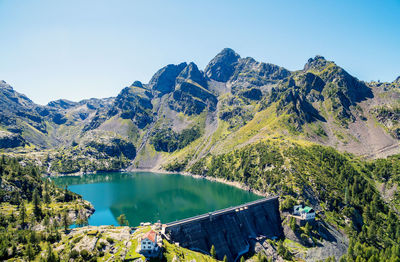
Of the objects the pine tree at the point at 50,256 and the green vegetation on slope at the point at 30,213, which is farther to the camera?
the green vegetation on slope at the point at 30,213

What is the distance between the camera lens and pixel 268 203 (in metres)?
130

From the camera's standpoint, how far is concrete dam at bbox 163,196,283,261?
8813 centimetres

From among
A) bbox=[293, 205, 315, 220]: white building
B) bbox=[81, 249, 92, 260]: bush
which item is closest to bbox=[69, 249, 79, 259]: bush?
bbox=[81, 249, 92, 260]: bush

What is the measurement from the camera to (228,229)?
102 metres

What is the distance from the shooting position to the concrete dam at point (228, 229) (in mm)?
88131

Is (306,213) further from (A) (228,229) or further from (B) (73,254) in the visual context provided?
(B) (73,254)

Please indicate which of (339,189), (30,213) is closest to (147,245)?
(30,213)

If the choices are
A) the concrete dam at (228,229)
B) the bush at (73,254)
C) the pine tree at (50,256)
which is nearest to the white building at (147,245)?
the concrete dam at (228,229)

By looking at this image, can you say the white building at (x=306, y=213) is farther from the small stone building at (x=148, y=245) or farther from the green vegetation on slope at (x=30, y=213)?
the green vegetation on slope at (x=30, y=213)

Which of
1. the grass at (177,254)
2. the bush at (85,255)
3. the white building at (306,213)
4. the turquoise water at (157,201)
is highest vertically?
the bush at (85,255)

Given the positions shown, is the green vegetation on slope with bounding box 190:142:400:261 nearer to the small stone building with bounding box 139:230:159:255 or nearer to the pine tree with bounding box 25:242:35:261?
the small stone building with bounding box 139:230:159:255

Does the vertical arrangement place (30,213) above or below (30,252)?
below

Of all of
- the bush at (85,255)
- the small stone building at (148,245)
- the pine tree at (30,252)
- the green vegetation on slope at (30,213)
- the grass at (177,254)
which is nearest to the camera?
the bush at (85,255)

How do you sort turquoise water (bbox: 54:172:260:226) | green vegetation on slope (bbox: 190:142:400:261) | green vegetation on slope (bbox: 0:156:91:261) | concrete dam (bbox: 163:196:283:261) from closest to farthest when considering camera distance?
green vegetation on slope (bbox: 0:156:91:261), concrete dam (bbox: 163:196:283:261), green vegetation on slope (bbox: 190:142:400:261), turquoise water (bbox: 54:172:260:226)
